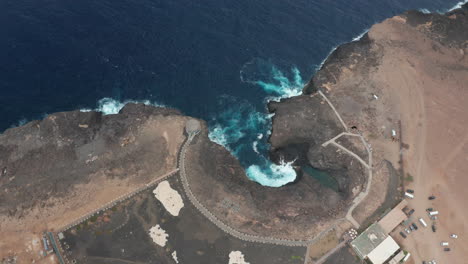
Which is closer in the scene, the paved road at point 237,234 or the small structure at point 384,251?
the small structure at point 384,251

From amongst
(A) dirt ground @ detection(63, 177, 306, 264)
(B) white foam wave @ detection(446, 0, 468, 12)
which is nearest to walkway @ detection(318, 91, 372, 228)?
(A) dirt ground @ detection(63, 177, 306, 264)

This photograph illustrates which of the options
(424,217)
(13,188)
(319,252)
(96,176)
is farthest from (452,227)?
(13,188)

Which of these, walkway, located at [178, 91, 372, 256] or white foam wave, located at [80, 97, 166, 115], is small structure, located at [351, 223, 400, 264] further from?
white foam wave, located at [80, 97, 166, 115]

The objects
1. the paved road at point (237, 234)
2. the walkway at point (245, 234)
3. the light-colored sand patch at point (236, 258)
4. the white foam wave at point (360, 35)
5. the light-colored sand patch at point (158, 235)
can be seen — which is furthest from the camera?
the white foam wave at point (360, 35)

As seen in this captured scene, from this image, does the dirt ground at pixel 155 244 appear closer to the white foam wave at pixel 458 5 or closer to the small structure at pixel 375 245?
the small structure at pixel 375 245

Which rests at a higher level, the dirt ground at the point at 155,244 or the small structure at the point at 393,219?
the small structure at the point at 393,219

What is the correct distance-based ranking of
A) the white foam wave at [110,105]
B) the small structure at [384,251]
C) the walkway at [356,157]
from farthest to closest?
1. the white foam wave at [110,105]
2. the walkway at [356,157]
3. the small structure at [384,251]

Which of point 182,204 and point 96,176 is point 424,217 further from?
point 96,176

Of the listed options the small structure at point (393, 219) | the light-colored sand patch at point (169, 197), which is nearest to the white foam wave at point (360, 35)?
the small structure at point (393, 219)
